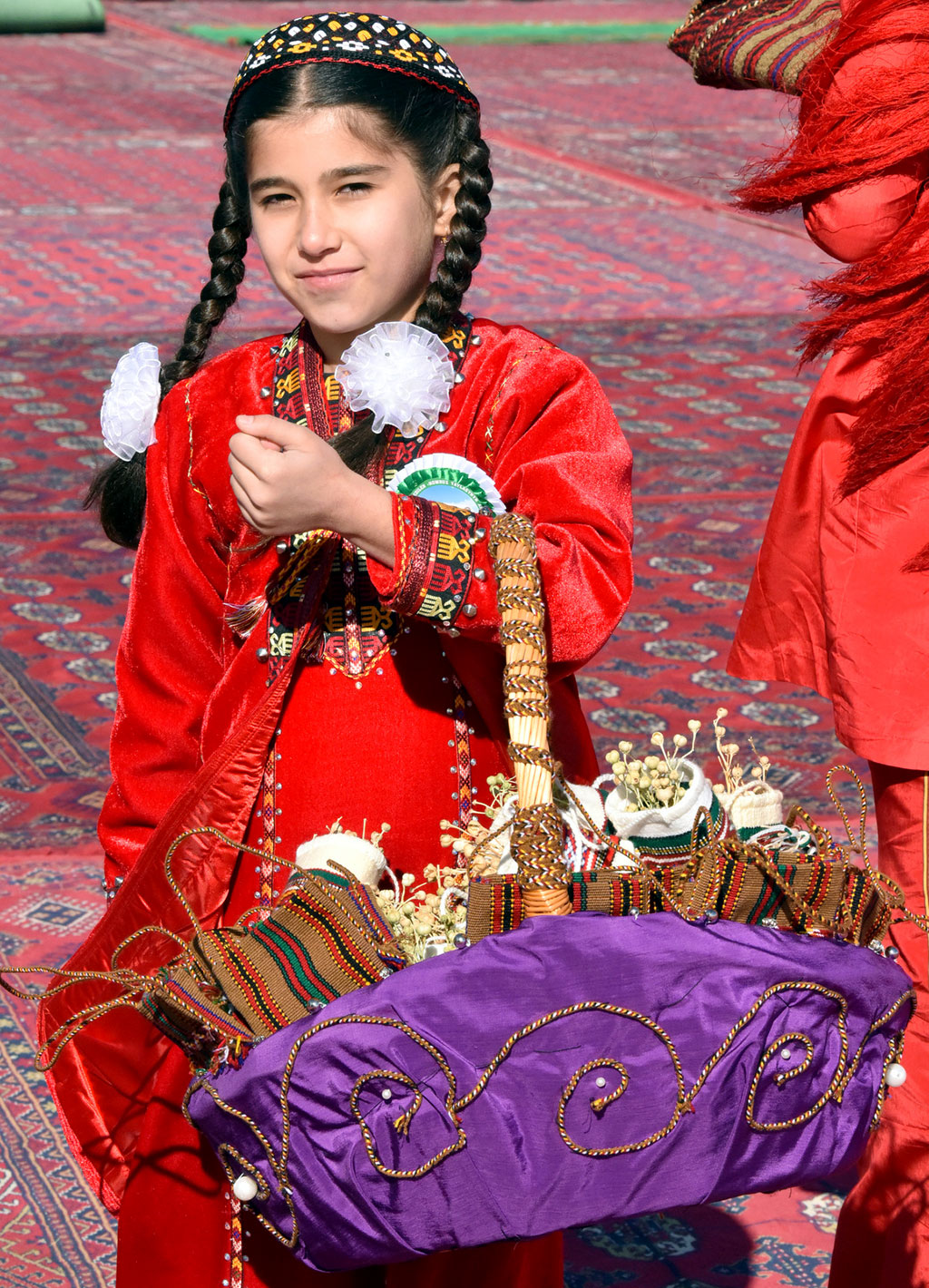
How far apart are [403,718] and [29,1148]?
1266 millimetres

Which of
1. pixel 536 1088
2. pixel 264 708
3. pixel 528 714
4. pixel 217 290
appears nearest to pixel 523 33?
pixel 217 290

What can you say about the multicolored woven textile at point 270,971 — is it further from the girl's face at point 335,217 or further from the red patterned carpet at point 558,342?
the red patterned carpet at point 558,342

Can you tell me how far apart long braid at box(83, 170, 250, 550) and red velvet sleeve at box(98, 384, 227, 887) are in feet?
0.23

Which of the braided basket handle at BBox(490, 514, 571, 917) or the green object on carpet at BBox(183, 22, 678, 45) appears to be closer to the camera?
the braided basket handle at BBox(490, 514, 571, 917)

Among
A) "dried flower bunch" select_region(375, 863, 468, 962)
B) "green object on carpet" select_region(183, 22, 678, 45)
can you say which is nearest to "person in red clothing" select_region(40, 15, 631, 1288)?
"dried flower bunch" select_region(375, 863, 468, 962)

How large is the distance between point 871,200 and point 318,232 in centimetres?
60

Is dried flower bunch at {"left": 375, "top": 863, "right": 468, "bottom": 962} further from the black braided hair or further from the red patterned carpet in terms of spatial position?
the red patterned carpet

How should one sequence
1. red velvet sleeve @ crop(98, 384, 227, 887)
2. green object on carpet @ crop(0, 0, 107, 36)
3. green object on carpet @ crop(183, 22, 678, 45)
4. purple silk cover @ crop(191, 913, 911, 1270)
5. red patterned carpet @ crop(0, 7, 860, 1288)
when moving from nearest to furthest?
purple silk cover @ crop(191, 913, 911, 1270)
red velvet sleeve @ crop(98, 384, 227, 887)
red patterned carpet @ crop(0, 7, 860, 1288)
green object on carpet @ crop(0, 0, 107, 36)
green object on carpet @ crop(183, 22, 678, 45)

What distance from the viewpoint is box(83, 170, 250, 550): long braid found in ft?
6.41

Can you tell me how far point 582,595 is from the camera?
5.33ft

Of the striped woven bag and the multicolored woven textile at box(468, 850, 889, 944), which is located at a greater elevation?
the multicolored woven textile at box(468, 850, 889, 944)

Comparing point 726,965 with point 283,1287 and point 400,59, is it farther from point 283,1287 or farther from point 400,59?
point 400,59

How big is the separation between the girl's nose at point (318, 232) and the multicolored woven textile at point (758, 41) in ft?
1.83

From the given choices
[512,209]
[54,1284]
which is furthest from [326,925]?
[512,209]
